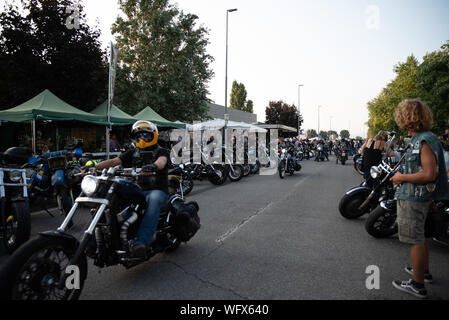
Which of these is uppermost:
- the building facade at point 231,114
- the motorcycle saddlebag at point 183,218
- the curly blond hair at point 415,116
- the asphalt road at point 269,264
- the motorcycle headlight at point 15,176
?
the building facade at point 231,114

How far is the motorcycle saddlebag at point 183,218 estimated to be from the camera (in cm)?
375

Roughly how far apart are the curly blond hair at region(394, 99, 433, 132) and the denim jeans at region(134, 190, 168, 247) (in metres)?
2.66

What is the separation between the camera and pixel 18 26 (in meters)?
17.5

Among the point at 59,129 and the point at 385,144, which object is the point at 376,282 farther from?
the point at 59,129

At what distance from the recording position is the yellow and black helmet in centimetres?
348

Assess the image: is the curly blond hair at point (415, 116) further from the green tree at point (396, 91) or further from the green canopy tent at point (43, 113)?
the green tree at point (396, 91)

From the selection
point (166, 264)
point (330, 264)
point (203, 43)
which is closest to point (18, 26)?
point (203, 43)

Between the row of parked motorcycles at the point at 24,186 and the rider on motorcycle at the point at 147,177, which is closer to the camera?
the rider on motorcycle at the point at 147,177

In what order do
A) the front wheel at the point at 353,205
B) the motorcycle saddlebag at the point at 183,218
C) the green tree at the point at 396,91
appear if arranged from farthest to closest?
the green tree at the point at 396,91, the front wheel at the point at 353,205, the motorcycle saddlebag at the point at 183,218

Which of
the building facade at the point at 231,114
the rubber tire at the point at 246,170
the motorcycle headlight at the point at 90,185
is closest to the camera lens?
the motorcycle headlight at the point at 90,185

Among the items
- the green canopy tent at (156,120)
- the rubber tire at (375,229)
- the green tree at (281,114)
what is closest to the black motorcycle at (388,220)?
the rubber tire at (375,229)

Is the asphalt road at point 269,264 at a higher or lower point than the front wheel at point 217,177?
lower

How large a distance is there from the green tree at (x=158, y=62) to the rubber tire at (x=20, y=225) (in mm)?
21818

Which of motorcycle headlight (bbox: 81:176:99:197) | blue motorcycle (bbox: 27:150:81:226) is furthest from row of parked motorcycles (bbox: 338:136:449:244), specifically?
blue motorcycle (bbox: 27:150:81:226)
